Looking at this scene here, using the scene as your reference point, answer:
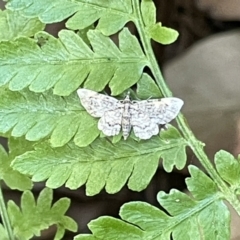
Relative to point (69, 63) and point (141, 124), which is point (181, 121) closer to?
point (141, 124)

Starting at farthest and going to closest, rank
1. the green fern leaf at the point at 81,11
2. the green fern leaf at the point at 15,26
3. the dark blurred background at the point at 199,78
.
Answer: the dark blurred background at the point at 199,78, the green fern leaf at the point at 15,26, the green fern leaf at the point at 81,11

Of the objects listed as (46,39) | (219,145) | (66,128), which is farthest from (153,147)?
(219,145)

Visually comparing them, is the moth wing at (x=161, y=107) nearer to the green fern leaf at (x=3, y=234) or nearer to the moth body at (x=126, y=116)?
the moth body at (x=126, y=116)

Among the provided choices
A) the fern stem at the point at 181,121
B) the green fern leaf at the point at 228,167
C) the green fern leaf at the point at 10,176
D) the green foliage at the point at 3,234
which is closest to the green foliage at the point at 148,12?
the fern stem at the point at 181,121

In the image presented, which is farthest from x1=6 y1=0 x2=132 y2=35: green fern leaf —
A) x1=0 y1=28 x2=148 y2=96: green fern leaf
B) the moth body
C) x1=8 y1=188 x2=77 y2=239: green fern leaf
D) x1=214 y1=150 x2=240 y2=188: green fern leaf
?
x1=8 y1=188 x2=77 y2=239: green fern leaf

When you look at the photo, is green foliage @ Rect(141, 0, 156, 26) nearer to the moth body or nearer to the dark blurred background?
the moth body

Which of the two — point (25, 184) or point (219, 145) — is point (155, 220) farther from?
point (219, 145)
